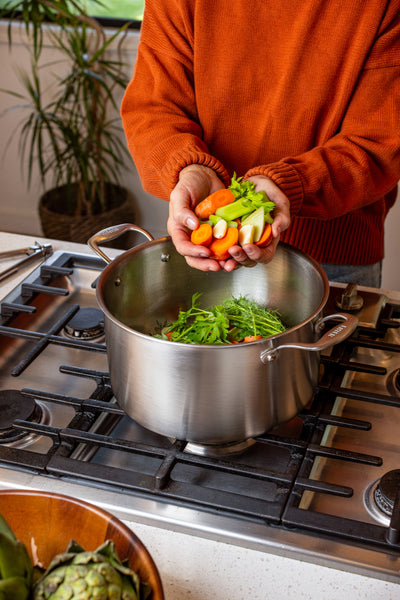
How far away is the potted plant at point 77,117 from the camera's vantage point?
114 inches

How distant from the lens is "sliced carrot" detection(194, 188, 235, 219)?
3.42 feet

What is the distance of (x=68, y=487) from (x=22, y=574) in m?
0.30

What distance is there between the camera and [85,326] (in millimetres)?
1123

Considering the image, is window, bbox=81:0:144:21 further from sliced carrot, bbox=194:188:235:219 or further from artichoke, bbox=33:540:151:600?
artichoke, bbox=33:540:151:600

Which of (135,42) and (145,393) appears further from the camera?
(135,42)

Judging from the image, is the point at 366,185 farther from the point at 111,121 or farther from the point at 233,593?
the point at 111,121

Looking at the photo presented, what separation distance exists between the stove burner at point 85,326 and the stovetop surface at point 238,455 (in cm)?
2

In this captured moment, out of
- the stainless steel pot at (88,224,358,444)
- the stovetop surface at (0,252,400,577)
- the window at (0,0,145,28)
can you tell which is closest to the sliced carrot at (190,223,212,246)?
the stainless steel pot at (88,224,358,444)

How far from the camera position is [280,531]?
2.48 ft

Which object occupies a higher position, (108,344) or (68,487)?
(108,344)

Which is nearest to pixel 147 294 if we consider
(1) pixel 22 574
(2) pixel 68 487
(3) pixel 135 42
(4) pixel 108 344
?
(4) pixel 108 344

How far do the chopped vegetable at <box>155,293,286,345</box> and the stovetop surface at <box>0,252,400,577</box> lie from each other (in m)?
0.11

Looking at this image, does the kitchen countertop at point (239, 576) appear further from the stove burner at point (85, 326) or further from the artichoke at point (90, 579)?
the stove burner at point (85, 326)

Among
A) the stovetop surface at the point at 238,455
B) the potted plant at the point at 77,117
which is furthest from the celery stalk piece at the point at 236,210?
the potted plant at the point at 77,117
